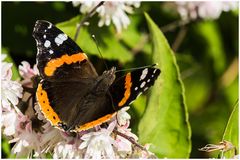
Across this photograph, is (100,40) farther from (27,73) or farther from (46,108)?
(46,108)

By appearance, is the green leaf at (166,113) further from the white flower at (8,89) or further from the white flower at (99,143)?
the white flower at (8,89)

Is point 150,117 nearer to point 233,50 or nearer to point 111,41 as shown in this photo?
point 111,41

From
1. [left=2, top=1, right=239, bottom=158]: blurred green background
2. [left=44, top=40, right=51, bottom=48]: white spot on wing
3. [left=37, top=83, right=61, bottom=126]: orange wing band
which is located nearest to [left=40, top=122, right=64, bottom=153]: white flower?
[left=37, top=83, right=61, bottom=126]: orange wing band

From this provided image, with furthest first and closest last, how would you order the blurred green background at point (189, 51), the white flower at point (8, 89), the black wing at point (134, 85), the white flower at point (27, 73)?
the blurred green background at point (189, 51), the white flower at point (27, 73), the white flower at point (8, 89), the black wing at point (134, 85)

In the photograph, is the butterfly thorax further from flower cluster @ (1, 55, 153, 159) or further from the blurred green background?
the blurred green background

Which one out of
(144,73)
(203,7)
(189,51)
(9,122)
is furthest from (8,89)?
(189,51)

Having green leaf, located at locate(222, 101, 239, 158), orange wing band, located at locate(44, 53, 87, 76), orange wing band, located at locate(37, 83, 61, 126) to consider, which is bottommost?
green leaf, located at locate(222, 101, 239, 158)

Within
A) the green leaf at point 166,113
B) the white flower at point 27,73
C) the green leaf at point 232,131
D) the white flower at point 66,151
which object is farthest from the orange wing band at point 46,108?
the green leaf at point 232,131
